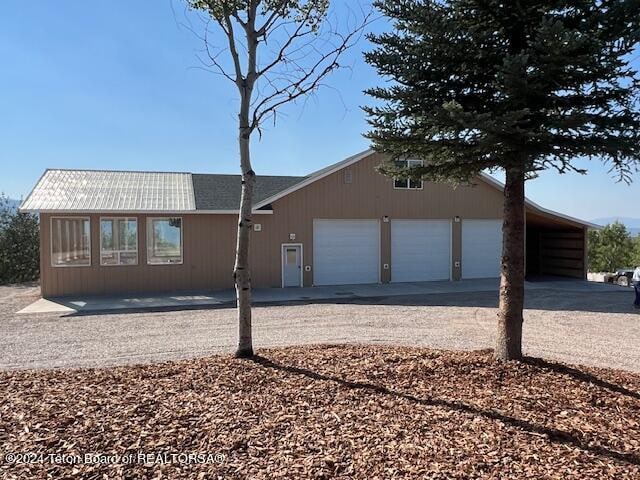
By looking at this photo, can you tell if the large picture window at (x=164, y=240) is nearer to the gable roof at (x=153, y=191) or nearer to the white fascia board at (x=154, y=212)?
the white fascia board at (x=154, y=212)

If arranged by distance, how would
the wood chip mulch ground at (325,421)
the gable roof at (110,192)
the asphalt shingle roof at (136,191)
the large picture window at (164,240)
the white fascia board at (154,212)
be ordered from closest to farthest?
the wood chip mulch ground at (325,421) → the white fascia board at (154,212) → the gable roof at (110,192) → the asphalt shingle roof at (136,191) → the large picture window at (164,240)

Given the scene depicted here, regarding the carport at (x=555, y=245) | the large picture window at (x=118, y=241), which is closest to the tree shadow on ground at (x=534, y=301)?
the carport at (x=555, y=245)

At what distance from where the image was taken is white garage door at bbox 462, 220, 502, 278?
61.6ft

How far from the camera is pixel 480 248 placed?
19031 millimetres

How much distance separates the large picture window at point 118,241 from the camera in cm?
1491

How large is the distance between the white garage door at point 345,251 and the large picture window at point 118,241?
625 centimetres

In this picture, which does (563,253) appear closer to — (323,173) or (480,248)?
(480,248)

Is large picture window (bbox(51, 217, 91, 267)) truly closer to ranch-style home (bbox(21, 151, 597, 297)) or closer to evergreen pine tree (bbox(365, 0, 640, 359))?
ranch-style home (bbox(21, 151, 597, 297))

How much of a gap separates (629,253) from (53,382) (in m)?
40.3

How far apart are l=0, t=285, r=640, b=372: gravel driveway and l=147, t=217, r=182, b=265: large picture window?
3849 mm

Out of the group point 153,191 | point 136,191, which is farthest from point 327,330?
point 136,191

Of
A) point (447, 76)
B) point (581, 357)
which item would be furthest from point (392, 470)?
point (581, 357)

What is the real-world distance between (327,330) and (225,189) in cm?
1013

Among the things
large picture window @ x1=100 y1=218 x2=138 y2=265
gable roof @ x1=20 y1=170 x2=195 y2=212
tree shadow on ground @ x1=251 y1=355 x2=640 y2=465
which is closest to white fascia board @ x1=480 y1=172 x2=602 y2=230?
gable roof @ x1=20 y1=170 x2=195 y2=212
